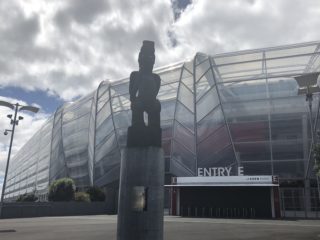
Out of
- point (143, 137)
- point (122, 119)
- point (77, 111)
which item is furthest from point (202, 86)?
point (143, 137)

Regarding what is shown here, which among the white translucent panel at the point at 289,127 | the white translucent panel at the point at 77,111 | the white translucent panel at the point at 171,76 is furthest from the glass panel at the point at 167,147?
the white translucent panel at the point at 77,111

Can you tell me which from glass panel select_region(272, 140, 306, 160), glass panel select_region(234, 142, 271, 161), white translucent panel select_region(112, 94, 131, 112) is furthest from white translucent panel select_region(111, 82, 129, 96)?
glass panel select_region(272, 140, 306, 160)

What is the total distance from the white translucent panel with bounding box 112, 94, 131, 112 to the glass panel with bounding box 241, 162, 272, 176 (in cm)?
1863

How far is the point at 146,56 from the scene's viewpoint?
13766 mm

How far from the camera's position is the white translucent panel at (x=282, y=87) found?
45.6 meters

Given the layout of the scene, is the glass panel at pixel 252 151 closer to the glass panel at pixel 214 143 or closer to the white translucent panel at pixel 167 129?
the glass panel at pixel 214 143

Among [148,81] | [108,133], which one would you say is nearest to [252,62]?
[108,133]

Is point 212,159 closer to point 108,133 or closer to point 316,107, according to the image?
point 316,107

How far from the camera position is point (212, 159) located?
46688mm

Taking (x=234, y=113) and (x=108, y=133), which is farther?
(x=108, y=133)

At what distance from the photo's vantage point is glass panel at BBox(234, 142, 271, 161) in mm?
44719

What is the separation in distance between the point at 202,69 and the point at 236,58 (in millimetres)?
4301

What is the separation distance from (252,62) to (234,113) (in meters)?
6.89

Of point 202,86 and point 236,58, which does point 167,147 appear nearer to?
point 202,86
